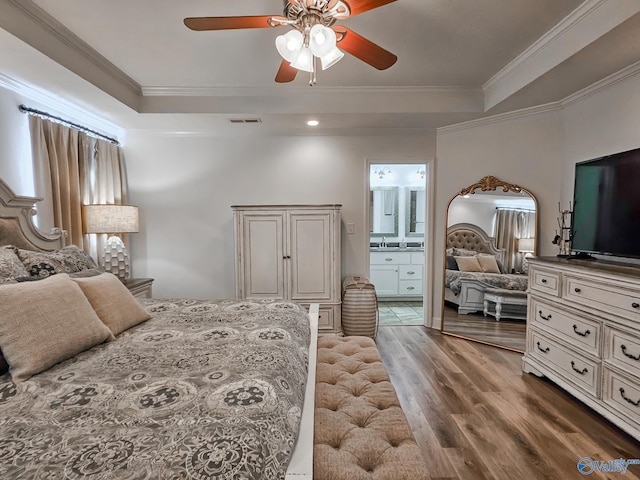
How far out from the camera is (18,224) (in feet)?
7.28

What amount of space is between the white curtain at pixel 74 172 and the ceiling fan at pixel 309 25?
210 cm

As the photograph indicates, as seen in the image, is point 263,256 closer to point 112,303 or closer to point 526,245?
point 112,303

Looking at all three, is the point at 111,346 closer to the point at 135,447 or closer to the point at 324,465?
the point at 135,447

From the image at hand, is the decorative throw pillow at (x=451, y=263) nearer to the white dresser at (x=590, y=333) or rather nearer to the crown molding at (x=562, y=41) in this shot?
the white dresser at (x=590, y=333)

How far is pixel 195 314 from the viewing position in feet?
6.66

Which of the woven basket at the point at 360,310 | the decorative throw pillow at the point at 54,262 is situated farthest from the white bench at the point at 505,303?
the decorative throw pillow at the point at 54,262

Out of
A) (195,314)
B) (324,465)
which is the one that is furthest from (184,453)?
(195,314)

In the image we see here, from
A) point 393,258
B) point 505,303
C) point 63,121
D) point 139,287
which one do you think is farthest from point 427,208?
point 63,121

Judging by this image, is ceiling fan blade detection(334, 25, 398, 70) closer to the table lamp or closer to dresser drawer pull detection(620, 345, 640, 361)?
dresser drawer pull detection(620, 345, 640, 361)

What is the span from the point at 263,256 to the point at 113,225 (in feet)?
4.83

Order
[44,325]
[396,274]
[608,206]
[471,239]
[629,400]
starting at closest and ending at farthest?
[44,325]
[629,400]
[608,206]
[471,239]
[396,274]

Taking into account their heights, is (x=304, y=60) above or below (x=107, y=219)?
above

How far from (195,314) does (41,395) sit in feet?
→ 3.16

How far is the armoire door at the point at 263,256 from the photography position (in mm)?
3430
